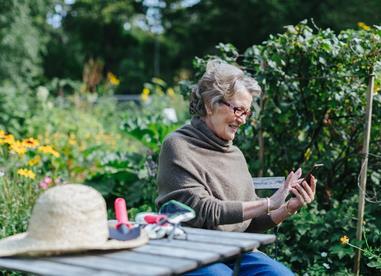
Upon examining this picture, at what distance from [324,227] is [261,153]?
24.2 inches

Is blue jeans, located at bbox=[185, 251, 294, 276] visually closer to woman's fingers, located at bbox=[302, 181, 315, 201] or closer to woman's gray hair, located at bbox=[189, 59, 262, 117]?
woman's fingers, located at bbox=[302, 181, 315, 201]

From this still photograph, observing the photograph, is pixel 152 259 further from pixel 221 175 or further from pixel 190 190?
pixel 221 175

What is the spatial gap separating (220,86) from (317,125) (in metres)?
1.39

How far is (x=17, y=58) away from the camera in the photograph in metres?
15.7

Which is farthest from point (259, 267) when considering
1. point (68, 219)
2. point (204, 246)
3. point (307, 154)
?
Result: point (307, 154)

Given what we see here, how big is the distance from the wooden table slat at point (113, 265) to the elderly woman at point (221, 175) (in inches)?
26.1

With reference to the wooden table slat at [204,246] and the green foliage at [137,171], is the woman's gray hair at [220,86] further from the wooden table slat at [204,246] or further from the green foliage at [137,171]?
the green foliage at [137,171]

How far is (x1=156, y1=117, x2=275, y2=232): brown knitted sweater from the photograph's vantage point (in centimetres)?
244

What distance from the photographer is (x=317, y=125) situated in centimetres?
388

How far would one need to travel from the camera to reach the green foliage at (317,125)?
11.5ft

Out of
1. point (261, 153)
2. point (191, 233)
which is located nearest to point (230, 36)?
point (261, 153)

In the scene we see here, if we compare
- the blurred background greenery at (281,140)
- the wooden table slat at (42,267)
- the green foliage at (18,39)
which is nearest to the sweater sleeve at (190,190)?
the blurred background greenery at (281,140)

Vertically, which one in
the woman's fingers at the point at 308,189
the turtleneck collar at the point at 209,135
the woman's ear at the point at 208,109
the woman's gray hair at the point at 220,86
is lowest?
the woman's fingers at the point at 308,189

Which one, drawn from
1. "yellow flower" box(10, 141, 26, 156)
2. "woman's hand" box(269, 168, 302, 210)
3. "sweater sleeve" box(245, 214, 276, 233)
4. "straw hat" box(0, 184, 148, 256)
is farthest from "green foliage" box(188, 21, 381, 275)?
"straw hat" box(0, 184, 148, 256)
